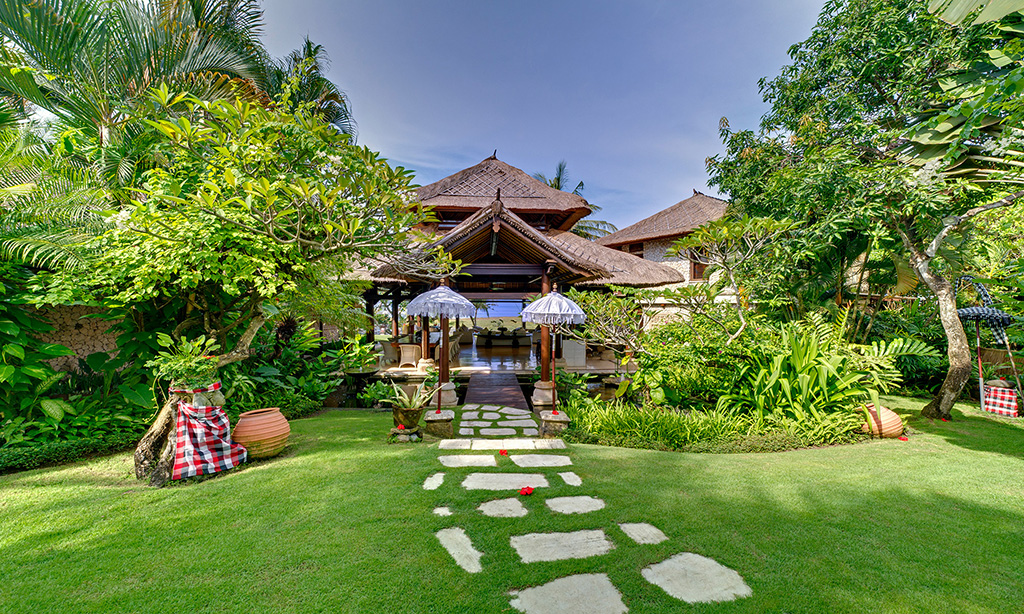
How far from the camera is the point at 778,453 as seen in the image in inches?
207

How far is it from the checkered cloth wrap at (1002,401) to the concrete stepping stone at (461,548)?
10412mm

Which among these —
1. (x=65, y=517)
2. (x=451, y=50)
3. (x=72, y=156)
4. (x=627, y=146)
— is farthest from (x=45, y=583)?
(x=627, y=146)

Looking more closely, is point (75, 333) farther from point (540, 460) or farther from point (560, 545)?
point (560, 545)

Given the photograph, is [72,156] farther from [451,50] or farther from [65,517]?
[451,50]

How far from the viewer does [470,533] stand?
3053 mm

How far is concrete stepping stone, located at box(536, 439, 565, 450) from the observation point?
17.5 ft

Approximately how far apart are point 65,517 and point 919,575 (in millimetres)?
6494

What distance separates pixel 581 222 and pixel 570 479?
2414 cm

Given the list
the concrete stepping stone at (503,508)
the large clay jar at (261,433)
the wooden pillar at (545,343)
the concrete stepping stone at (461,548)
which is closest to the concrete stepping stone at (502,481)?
the concrete stepping stone at (503,508)

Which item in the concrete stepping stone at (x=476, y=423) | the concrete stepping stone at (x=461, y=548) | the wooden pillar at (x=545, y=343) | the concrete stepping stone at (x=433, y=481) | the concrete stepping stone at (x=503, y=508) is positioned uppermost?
the wooden pillar at (x=545, y=343)

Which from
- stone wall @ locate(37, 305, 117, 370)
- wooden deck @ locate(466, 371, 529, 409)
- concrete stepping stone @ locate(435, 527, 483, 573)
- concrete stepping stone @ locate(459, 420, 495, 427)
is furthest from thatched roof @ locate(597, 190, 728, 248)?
stone wall @ locate(37, 305, 117, 370)

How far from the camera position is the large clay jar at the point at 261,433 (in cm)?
470

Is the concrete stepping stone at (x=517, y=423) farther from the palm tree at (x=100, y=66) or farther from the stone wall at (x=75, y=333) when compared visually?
the palm tree at (x=100, y=66)

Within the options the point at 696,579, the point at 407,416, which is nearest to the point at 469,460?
the point at 407,416
